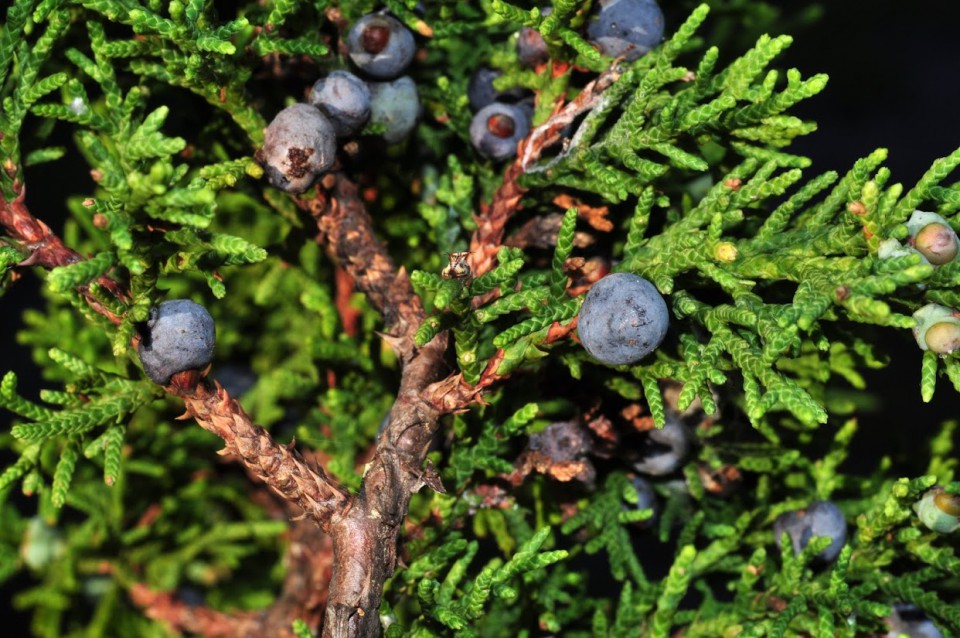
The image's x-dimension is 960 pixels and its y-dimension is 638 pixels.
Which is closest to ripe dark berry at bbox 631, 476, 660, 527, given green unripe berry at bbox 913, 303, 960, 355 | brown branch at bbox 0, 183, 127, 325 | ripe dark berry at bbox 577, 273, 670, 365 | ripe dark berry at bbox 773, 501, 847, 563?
ripe dark berry at bbox 773, 501, 847, 563

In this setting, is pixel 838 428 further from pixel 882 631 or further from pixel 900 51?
pixel 900 51

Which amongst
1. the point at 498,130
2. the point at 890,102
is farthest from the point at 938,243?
the point at 890,102

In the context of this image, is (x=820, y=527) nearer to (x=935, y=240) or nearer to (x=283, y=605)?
(x=935, y=240)

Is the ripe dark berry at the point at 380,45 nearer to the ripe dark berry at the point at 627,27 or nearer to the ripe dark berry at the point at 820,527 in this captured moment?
the ripe dark berry at the point at 627,27

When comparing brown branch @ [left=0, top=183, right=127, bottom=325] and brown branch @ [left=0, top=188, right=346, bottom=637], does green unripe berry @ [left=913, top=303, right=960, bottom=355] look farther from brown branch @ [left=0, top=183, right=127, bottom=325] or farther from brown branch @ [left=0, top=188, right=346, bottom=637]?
brown branch @ [left=0, top=183, right=127, bottom=325]

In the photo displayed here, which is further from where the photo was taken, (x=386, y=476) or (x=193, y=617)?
(x=193, y=617)
